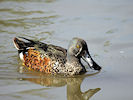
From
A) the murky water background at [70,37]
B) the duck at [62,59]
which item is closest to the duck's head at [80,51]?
the duck at [62,59]

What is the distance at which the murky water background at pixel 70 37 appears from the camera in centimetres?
833

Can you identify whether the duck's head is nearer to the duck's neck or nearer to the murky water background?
the duck's neck

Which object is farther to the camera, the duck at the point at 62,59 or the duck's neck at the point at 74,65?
the duck's neck at the point at 74,65

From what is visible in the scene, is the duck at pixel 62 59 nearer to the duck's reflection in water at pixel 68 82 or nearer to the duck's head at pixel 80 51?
the duck's head at pixel 80 51

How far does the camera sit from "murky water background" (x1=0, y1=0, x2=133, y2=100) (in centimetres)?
833

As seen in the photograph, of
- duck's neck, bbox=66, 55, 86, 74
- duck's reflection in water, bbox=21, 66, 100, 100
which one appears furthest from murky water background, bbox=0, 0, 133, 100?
duck's neck, bbox=66, 55, 86, 74

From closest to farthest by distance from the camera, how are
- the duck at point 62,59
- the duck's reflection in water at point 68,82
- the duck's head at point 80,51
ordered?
1. the duck's reflection in water at point 68,82
2. the duck's head at point 80,51
3. the duck at point 62,59

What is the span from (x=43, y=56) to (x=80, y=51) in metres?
1.11

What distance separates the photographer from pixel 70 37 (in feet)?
38.1

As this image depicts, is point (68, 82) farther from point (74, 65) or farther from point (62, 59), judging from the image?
point (62, 59)

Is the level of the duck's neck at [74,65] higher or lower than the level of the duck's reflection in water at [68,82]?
higher

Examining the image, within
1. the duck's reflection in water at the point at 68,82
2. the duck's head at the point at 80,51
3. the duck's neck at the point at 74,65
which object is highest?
the duck's head at the point at 80,51

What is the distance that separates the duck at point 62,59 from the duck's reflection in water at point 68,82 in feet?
0.58

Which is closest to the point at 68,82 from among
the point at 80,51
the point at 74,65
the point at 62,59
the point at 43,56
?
the point at 74,65
